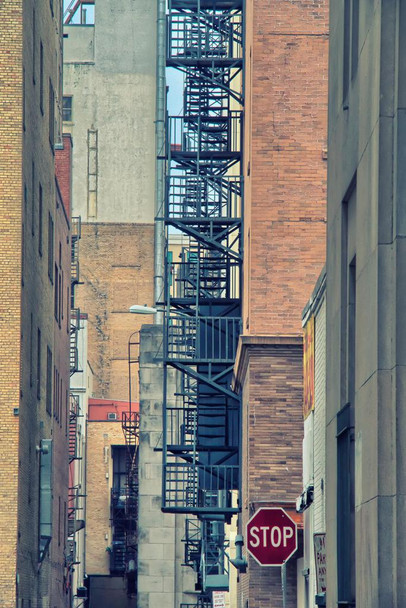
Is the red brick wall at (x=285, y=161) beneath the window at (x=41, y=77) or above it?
beneath

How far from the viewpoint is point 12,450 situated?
1387 inches

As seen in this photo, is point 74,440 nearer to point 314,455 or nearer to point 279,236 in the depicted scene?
point 279,236

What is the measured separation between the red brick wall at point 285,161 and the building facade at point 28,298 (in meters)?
8.17

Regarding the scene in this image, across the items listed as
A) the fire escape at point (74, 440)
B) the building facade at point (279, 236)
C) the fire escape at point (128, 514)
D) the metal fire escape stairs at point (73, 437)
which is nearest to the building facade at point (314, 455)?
the building facade at point (279, 236)

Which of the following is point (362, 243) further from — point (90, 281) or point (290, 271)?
point (90, 281)

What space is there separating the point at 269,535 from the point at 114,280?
2349 inches

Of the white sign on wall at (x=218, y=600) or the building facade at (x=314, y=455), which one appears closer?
the building facade at (x=314, y=455)

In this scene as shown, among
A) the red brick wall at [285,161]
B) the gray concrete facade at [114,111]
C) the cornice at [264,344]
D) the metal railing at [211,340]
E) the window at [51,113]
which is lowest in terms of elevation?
the cornice at [264,344]

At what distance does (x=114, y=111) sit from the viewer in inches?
3088

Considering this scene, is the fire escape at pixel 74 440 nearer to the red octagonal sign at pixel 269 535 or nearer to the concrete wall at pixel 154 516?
the concrete wall at pixel 154 516

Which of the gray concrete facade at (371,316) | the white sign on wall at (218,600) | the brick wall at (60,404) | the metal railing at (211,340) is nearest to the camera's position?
the gray concrete facade at (371,316)

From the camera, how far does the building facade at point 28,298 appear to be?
35406 mm

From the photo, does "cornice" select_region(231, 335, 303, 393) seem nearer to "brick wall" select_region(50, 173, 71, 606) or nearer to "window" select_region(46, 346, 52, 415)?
"window" select_region(46, 346, 52, 415)

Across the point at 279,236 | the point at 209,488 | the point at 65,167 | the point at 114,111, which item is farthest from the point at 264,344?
the point at 114,111
